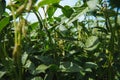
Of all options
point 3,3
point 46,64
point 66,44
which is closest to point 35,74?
point 46,64

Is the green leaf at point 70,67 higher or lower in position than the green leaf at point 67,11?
lower

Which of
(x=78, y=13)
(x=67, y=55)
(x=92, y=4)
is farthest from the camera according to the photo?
(x=67, y=55)

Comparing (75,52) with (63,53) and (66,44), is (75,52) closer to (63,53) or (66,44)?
(63,53)

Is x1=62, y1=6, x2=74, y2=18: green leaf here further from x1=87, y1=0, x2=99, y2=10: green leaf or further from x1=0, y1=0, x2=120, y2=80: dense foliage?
x1=87, y1=0, x2=99, y2=10: green leaf

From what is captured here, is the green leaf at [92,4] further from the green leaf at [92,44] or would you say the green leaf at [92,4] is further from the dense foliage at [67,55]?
the green leaf at [92,44]

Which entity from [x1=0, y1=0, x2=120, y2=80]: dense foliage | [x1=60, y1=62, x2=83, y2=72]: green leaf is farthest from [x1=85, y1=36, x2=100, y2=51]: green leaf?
[x1=60, y1=62, x2=83, y2=72]: green leaf

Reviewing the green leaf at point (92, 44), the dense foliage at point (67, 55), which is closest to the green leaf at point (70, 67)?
the dense foliage at point (67, 55)

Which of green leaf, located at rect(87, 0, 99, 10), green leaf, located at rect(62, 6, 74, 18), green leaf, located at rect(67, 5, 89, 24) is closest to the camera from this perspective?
green leaf, located at rect(87, 0, 99, 10)

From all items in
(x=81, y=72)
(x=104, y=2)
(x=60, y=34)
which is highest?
(x=104, y=2)

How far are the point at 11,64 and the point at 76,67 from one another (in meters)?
0.23

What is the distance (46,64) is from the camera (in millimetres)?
1124

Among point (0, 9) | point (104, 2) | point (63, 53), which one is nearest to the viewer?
point (0, 9)

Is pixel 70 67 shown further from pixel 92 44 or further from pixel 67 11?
pixel 67 11

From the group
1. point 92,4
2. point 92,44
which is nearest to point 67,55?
point 92,44
